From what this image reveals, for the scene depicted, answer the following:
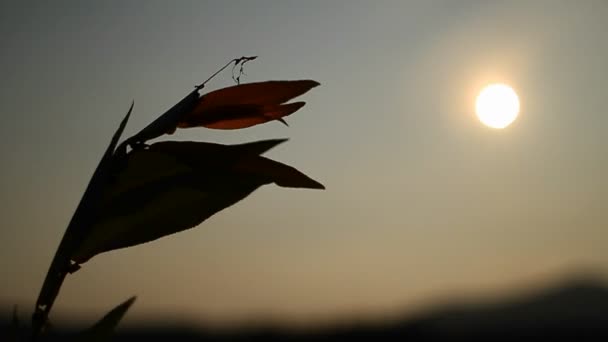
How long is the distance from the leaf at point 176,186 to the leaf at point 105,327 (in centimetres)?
4

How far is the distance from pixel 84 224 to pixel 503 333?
20.1 metres

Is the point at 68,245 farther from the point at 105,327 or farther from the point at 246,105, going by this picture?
the point at 246,105

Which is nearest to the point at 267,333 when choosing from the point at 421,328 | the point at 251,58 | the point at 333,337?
the point at 333,337

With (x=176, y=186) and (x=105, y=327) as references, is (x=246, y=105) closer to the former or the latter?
(x=176, y=186)

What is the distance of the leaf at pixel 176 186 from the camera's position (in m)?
0.61

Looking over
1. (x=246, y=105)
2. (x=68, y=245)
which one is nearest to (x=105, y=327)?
(x=68, y=245)

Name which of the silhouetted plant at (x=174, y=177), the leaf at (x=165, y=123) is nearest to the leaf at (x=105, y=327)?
the silhouetted plant at (x=174, y=177)

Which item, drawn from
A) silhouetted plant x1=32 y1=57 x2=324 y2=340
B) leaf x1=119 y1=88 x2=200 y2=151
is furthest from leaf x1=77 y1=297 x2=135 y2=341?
leaf x1=119 y1=88 x2=200 y2=151

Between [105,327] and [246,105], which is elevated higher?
[246,105]

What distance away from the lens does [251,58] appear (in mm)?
817

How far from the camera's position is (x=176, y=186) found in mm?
630

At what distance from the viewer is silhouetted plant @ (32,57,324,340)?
58cm

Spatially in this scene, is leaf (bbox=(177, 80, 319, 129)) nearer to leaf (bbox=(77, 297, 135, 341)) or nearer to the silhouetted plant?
the silhouetted plant

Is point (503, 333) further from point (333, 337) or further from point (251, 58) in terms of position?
point (251, 58)
